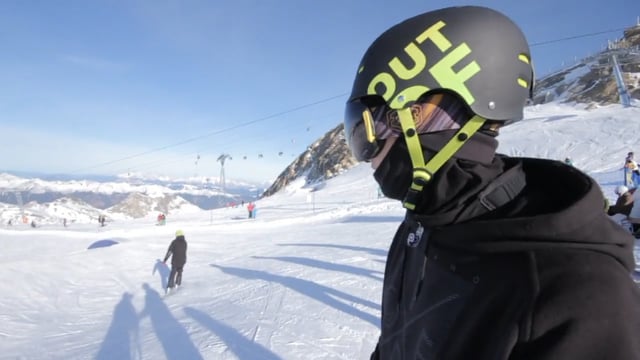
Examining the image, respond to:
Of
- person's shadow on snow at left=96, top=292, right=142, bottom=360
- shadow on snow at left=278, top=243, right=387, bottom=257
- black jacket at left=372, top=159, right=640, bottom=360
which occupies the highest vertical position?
black jacket at left=372, top=159, right=640, bottom=360

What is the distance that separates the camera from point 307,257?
1233 cm

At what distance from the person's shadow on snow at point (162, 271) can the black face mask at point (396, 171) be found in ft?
40.1

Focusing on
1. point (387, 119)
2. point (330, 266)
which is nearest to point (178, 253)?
point (330, 266)

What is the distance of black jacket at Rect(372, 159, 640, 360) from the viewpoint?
2.88ft

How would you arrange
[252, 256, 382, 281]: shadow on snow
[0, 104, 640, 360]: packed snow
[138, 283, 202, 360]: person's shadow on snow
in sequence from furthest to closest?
[252, 256, 382, 281]: shadow on snow, [0, 104, 640, 360]: packed snow, [138, 283, 202, 360]: person's shadow on snow

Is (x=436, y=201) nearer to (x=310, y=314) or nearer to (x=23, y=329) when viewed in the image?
(x=310, y=314)

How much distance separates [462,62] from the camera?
1490 mm

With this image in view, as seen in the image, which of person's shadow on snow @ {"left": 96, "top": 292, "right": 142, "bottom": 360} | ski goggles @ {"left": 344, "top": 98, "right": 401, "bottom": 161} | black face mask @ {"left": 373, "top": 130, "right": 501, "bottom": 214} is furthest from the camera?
person's shadow on snow @ {"left": 96, "top": 292, "right": 142, "bottom": 360}

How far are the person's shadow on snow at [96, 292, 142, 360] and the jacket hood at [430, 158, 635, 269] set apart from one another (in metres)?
6.95

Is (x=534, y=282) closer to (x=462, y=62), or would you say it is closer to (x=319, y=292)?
(x=462, y=62)

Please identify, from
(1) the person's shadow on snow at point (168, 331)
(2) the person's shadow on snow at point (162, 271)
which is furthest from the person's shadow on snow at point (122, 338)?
(2) the person's shadow on snow at point (162, 271)

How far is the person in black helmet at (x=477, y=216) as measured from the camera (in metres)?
0.91

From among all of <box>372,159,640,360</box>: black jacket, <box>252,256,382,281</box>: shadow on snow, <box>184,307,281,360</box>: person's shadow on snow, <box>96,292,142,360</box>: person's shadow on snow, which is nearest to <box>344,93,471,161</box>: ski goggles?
<box>372,159,640,360</box>: black jacket

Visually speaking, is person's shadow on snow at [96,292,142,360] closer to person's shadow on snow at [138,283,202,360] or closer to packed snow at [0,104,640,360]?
packed snow at [0,104,640,360]
